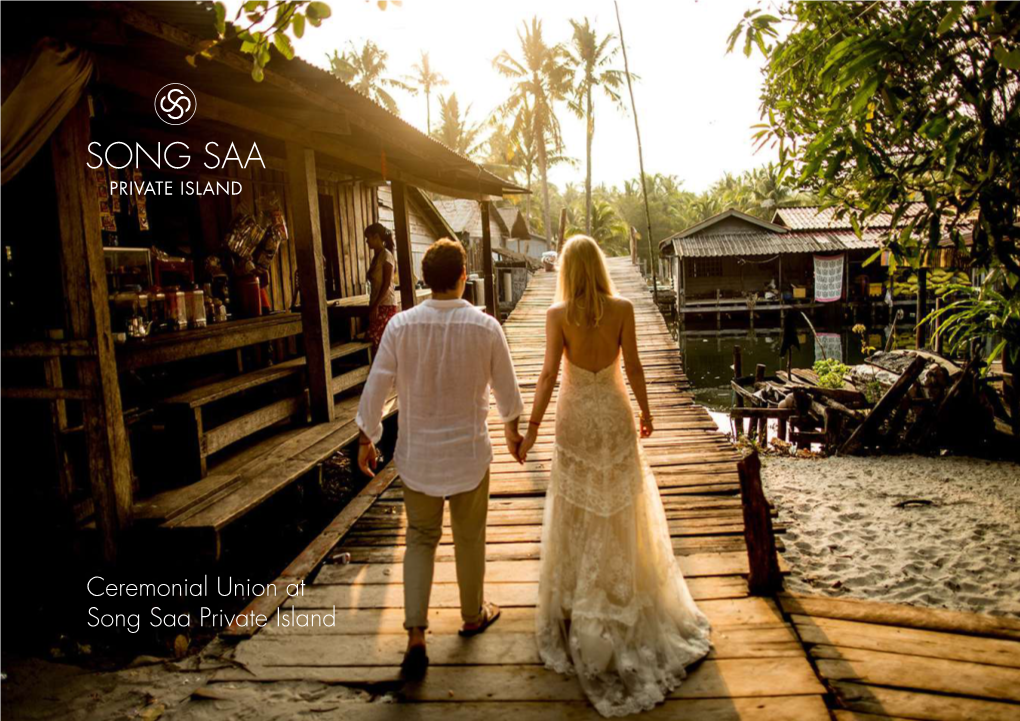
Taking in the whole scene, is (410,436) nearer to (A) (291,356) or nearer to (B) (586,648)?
(B) (586,648)

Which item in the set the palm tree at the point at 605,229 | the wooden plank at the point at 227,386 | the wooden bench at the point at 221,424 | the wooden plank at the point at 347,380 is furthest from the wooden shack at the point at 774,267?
the wooden bench at the point at 221,424

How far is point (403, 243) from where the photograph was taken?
28.0ft

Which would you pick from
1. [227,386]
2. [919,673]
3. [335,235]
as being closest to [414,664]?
[919,673]

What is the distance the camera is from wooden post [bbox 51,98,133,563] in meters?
3.40

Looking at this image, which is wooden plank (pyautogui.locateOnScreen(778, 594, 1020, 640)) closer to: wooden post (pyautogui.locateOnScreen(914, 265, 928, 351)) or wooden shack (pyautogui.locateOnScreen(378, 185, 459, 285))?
wooden shack (pyautogui.locateOnScreen(378, 185, 459, 285))

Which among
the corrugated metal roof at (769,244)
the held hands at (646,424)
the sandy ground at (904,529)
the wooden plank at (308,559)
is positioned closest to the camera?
the wooden plank at (308,559)

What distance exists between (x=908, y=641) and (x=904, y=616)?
254mm

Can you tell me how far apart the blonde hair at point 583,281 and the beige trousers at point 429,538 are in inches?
33.0

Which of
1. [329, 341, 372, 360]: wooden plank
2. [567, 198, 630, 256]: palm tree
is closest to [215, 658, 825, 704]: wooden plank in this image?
[329, 341, 372, 360]: wooden plank

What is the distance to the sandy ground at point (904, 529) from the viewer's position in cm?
533

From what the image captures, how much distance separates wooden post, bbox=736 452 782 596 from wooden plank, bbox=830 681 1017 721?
0.76 m

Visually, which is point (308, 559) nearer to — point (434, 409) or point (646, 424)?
point (434, 409)

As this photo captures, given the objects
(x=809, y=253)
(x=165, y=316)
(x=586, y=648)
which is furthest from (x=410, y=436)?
(x=809, y=253)

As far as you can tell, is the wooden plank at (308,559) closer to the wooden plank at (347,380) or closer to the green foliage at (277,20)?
the wooden plank at (347,380)
